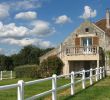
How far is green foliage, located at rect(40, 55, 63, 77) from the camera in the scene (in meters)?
42.7

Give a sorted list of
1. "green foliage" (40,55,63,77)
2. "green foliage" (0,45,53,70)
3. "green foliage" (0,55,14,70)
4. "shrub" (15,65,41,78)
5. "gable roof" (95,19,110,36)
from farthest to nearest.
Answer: "green foliage" (0,45,53,70) < "green foliage" (0,55,14,70) < "gable roof" (95,19,110,36) < "shrub" (15,65,41,78) < "green foliage" (40,55,63,77)

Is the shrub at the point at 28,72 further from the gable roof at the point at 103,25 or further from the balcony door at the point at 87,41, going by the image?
the gable roof at the point at 103,25

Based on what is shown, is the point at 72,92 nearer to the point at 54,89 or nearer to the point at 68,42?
the point at 54,89

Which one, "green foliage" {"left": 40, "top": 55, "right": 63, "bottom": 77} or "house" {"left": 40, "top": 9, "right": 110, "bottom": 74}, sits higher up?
"house" {"left": 40, "top": 9, "right": 110, "bottom": 74}

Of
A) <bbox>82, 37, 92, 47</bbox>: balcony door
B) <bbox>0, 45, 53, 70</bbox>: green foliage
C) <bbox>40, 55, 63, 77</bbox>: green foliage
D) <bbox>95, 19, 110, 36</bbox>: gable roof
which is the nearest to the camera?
<bbox>40, 55, 63, 77</bbox>: green foliage

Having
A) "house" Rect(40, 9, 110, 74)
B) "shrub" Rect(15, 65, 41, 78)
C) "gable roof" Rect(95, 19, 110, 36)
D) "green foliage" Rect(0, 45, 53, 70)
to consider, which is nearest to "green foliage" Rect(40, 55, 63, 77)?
"shrub" Rect(15, 65, 41, 78)

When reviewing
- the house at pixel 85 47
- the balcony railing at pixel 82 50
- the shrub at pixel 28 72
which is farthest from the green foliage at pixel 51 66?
the balcony railing at pixel 82 50

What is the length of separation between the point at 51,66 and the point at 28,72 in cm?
297

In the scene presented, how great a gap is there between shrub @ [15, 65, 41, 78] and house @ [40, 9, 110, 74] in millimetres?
3149

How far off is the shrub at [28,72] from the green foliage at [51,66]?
765 millimetres

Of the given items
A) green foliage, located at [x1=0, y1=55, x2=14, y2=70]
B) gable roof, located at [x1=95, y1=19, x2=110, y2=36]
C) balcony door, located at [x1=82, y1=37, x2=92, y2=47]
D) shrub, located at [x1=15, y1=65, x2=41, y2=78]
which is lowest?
shrub, located at [x1=15, y1=65, x2=41, y2=78]

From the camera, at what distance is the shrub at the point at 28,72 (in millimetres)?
43184

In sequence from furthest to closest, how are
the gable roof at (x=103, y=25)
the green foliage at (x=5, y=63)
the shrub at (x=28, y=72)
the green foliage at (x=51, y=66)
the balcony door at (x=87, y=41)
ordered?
the green foliage at (x=5, y=63) < the gable roof at (x=103, y=25) < the balcony door at (x=87, y=41) < the shrub at (x=28, y=72) < the green foliage at (x=51, y=66)

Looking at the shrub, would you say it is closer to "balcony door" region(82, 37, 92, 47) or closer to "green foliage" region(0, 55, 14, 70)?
"balcony door" region(82, 37, 92, 47)
